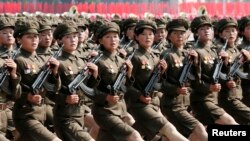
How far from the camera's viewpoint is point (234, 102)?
17.5 meters

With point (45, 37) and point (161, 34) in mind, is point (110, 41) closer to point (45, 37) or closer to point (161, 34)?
point (45, 37)

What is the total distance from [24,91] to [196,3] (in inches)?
811

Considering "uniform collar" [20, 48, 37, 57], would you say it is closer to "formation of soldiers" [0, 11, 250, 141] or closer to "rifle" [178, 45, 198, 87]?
"formation of soldiers" [0, 11, 250, 141]

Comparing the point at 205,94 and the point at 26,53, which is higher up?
the point at 26,53

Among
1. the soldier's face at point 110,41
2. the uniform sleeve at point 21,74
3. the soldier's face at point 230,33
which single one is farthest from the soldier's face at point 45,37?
the soldier's face at point 230,33

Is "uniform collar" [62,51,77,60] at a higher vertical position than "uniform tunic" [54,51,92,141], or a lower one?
higher

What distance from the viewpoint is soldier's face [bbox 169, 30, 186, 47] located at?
16916 millimetres

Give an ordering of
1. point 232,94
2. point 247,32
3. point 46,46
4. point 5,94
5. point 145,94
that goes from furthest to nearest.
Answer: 1. point 247,32
2. point 232,94
3. point 46,46
4. point 145,94
5. point 5,94

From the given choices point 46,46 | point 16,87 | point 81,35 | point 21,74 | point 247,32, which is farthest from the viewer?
point 81,35

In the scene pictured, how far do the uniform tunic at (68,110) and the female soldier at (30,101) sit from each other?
0.71ft

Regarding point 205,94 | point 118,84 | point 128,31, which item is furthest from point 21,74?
point 128,31

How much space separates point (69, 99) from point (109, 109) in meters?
0.70

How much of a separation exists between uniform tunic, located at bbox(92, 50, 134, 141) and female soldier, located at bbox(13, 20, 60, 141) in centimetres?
81

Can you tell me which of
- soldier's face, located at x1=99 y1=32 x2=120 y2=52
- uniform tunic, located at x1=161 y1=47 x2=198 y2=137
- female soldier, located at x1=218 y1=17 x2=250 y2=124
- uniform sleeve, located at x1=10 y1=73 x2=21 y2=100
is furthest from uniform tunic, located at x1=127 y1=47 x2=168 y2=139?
uniform sleeve, located at x1=10 y1=73 x2=21 y2=100
